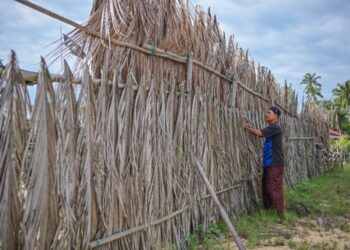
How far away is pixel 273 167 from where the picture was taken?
196 inches

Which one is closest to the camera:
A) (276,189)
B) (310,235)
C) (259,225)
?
(310,235)

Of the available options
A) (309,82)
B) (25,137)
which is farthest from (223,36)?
(309,82)

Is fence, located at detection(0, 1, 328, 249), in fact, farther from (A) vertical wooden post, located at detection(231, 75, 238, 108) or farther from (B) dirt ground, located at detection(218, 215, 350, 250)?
(B) dirt ground, located at detection(218, 215, 350, 250)

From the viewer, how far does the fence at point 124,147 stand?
177cm

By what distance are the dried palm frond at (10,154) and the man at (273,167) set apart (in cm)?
364

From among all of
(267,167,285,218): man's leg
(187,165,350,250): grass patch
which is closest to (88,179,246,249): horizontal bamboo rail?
(187,165,350,250): grass patch

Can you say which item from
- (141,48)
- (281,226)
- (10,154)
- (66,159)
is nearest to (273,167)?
(281,226)

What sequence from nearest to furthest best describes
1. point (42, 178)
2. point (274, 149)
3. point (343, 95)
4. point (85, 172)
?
point (42, 178) < point (85, 172) < point (274, 149) < point (343, 95)

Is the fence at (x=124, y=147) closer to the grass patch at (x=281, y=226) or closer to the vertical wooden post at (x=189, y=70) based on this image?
the vertical wooden post at (x=189, y=70)

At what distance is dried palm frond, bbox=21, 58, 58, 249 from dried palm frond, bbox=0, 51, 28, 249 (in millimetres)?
60

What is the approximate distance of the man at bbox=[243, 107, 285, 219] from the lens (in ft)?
16.0

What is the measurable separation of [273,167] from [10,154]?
4.11 m

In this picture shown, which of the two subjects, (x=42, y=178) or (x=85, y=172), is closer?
(x=42, y=178)

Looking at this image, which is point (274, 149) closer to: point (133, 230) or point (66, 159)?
point (133, 230)
